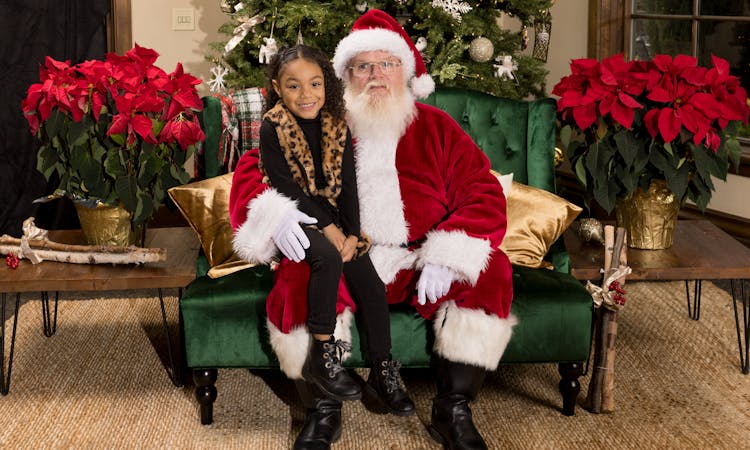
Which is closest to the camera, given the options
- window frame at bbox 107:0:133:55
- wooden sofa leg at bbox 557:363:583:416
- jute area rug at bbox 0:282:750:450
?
jute area rug at bbox 0:282:750:450

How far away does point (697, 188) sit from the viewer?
2.81 metres

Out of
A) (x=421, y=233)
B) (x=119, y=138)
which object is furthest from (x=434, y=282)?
(x=119, y=138)

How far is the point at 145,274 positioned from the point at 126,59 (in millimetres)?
727

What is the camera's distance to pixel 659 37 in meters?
4.50

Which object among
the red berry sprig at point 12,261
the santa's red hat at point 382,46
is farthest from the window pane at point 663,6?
the red berry sprig at point 12,261

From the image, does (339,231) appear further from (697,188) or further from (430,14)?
(430,14)

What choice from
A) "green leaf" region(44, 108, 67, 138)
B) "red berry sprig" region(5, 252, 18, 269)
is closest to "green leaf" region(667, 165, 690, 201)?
"green leaf" region(44, 108, 67, 138)

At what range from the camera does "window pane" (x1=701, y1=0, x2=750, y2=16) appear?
13.2ft

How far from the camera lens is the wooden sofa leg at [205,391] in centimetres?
247

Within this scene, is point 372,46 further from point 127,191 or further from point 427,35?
point 427,35

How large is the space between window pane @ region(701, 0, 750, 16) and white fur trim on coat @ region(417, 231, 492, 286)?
7.89 ft

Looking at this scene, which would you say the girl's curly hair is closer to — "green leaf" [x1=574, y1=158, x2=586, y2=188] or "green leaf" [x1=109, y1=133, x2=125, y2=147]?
"green leaf" [x1=109, y1=133, x2=125, y2=147]

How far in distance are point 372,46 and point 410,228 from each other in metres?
0.57

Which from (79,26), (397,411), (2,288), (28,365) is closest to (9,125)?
(79,26)
